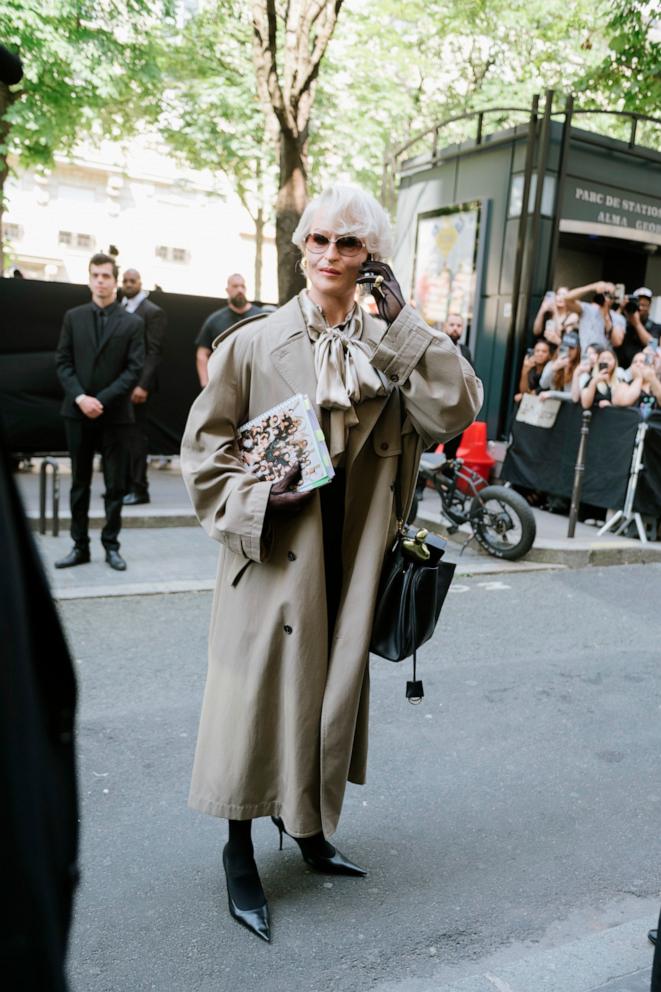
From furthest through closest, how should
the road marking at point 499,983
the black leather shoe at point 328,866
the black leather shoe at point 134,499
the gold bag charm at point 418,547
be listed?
the black leather shoe at point 134,499 → the black leather shoe at point 328,866 → the gold bag charm at point 418,547 → the road marking at point 499,983

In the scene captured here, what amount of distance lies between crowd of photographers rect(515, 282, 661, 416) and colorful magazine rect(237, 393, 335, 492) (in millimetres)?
7283

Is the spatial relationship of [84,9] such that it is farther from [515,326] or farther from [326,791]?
[326,791]

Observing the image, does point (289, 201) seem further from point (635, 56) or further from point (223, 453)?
point (223, 453)

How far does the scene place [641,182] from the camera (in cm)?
1317

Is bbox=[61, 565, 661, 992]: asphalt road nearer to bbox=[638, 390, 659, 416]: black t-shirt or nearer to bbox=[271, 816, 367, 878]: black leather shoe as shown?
bbox=[271, 816, 367, 878]: black leather shoe

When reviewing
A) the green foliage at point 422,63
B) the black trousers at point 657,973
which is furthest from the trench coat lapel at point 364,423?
the green foliage at point 422,63

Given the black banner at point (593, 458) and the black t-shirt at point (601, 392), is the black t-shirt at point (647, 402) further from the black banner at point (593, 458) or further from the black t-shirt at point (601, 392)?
the black t-shirt at point (601, 392)

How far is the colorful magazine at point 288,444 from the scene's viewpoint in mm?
2596

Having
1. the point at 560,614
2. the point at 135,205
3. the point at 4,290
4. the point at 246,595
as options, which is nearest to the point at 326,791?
the point at 246,595

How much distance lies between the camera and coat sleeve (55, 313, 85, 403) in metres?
6.73

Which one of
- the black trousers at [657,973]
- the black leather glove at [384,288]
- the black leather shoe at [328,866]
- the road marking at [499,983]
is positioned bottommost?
the black leather shoe at [328,866]

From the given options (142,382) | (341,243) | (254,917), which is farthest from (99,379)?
(254,917)

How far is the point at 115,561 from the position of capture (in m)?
7.13

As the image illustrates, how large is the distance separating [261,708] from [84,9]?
540 inches
